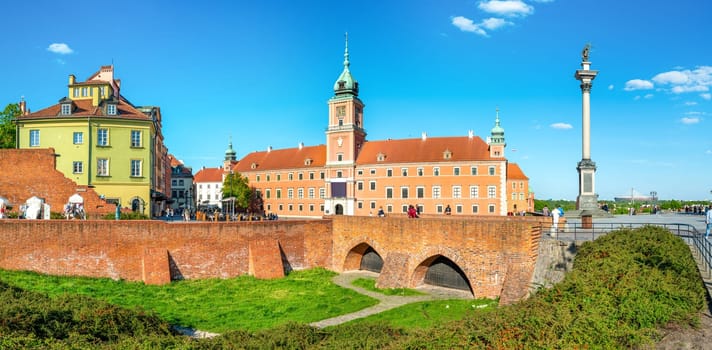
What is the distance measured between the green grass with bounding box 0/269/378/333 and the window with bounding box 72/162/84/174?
9953mm

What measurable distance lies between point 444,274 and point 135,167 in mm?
21295

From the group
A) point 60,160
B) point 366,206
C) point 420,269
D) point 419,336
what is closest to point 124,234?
point 60,160

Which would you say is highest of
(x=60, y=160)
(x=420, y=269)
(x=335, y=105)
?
(x=335, y=105)

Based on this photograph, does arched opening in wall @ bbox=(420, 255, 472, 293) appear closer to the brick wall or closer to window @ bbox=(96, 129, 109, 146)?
the brick wall

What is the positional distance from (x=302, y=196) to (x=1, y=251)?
44.3 meters

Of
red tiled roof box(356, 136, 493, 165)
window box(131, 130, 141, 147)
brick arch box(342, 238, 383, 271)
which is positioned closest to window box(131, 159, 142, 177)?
window box(131, 130, 141, 147)

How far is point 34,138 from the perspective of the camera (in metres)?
31.4

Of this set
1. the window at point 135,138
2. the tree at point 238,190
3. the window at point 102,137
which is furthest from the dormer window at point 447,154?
the window at point 102,137

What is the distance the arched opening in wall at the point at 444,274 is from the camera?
77.3 feet

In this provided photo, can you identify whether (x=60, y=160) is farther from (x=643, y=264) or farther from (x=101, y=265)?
(x=643, y=264)

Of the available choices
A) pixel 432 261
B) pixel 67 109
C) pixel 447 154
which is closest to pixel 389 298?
pixel 432 261

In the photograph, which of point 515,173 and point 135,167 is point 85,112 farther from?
point 515,173

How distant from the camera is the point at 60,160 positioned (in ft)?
101

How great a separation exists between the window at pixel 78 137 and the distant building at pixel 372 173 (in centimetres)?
3415
